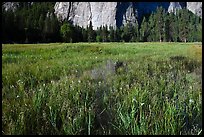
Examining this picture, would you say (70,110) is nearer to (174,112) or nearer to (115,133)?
(115,133)

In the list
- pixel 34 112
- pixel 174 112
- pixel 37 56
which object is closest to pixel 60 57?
pixel 37 56

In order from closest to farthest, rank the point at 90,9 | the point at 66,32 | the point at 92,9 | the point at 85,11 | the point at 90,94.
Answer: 1. the point at 90,94
2. the point at 66,32
3. the point at 92,9
4. the point at 90,9
5. the point at 85,11

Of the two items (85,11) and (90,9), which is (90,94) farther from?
(85,11)

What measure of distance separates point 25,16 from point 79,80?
1763 mm

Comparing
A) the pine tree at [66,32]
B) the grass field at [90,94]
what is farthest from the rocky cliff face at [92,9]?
the grass field at [90,94]

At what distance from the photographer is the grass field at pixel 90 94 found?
376cm

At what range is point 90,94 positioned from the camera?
194 inches

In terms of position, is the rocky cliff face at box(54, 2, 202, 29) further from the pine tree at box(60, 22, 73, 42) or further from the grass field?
the grass field

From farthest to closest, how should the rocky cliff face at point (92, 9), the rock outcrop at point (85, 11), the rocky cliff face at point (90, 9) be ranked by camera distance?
the rocky cliff face at point (92, 9), the rock outcrop at point (85, 11), the rocky cliff face at point (90, 9)

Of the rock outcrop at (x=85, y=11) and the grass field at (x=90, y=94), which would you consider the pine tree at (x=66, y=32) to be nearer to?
the grass field at (x=90, y=94)

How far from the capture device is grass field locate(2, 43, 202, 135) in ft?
12.3

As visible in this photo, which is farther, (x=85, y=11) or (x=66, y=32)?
(x=85, y=11)

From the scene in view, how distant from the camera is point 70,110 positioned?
4.10 meters

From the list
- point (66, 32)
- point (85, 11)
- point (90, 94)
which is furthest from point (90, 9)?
point (90, 94)
